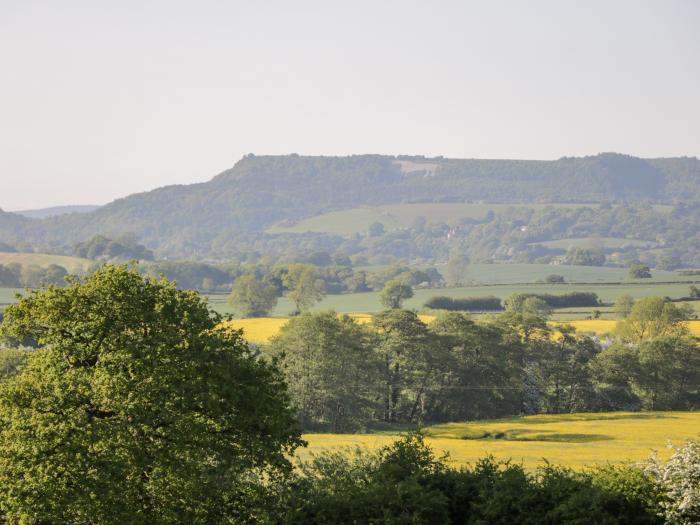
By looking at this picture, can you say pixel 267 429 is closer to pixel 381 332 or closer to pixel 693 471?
pixel 693 471

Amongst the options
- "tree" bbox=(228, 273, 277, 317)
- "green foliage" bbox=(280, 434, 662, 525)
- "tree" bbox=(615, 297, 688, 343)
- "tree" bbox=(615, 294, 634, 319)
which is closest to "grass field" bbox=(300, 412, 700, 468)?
"green foliage" bbox=(280, 434, 662, 525)

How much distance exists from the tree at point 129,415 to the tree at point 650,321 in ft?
274

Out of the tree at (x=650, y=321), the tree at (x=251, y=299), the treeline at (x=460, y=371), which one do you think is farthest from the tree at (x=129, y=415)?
the tree at (x=251, y=299)

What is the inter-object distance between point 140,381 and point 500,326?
214ft

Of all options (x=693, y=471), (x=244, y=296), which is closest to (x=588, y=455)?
(x=693, y=471)

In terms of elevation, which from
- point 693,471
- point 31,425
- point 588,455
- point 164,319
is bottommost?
point 588,455

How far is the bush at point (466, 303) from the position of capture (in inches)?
6053

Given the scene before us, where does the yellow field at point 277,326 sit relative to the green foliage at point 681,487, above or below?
below

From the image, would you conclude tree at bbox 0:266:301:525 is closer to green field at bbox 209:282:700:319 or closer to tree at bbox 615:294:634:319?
tree at bbox 615:294:634:319

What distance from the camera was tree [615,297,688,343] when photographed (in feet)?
341

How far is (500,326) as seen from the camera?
86875 mm

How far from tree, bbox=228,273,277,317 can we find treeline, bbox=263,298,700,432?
214ft

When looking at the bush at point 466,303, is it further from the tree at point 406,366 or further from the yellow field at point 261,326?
the tree at point 406,366

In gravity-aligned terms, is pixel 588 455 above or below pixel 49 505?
below
